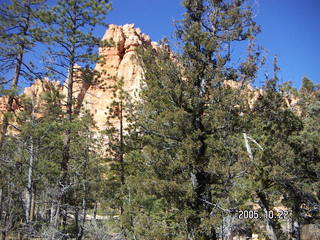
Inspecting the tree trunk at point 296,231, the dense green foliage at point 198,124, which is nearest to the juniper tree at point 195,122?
the dense green foliage at point 198,124

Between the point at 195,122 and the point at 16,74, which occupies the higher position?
the point at 16,74

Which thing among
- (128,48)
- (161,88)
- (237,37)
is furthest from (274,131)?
(128,48)

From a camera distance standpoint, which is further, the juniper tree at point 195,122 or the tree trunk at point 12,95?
the tree trunk at point 12,95

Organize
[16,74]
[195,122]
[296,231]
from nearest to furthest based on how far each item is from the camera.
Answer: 1. [195,122]
2. [16,74]
3. [296,231]

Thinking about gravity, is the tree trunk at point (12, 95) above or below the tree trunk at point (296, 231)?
above

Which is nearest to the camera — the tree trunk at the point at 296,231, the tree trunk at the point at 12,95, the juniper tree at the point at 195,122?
the juniper tree at the point at 195,122

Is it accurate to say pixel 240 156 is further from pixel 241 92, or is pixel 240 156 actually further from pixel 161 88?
pixel 161 88

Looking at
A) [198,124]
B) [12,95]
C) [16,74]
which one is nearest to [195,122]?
[198,124]

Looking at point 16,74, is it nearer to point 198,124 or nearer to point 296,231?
point 198,124

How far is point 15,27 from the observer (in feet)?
30.5

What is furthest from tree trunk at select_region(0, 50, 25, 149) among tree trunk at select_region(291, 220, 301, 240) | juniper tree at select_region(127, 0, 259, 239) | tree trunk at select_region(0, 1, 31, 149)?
tree trunk at select_region(291, 220, 301, 240)

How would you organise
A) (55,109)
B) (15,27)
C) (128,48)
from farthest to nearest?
(128,48) → (55,109) → (15,27)

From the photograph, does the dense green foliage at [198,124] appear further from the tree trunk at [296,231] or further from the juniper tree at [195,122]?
the tree trunk at [296,231]

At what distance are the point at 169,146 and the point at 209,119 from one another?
156 cm
